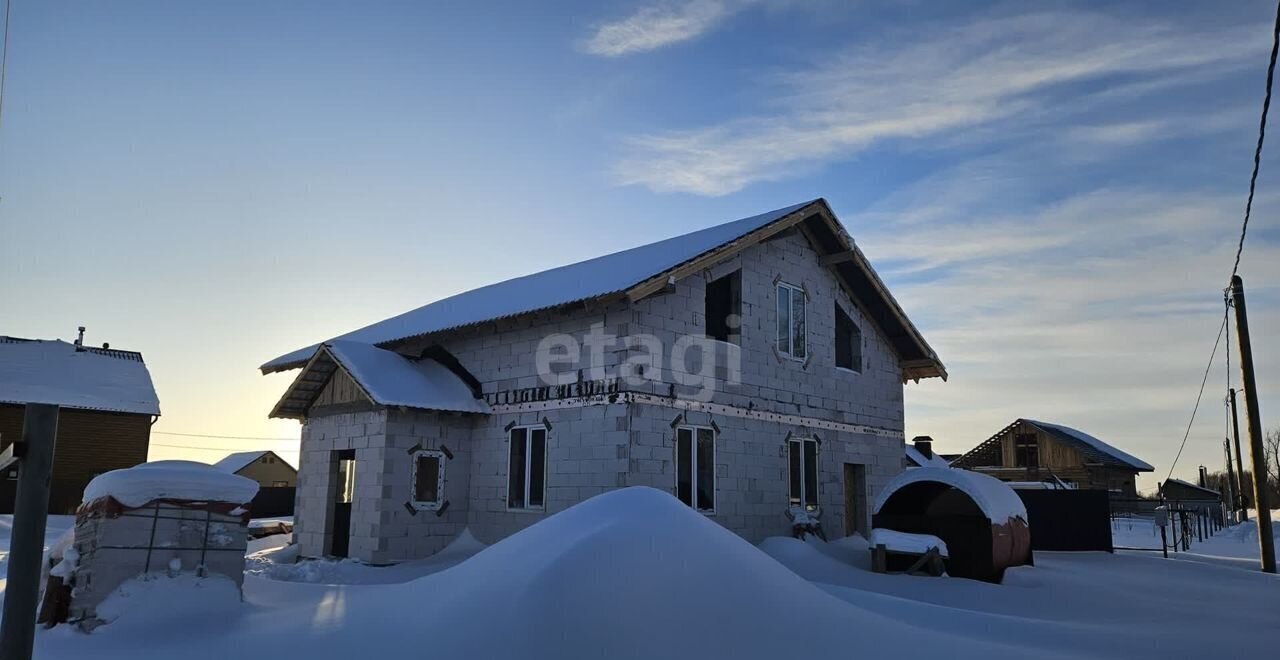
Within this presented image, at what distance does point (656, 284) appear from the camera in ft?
48.4

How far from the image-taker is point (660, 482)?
49.9 ft

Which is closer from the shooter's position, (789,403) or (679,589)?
(679,589)

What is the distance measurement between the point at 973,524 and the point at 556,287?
29.7ft

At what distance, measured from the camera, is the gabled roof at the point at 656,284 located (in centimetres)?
1566

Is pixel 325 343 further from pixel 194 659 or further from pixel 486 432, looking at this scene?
pixel 194 659

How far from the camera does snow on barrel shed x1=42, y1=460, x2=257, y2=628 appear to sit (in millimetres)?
9266

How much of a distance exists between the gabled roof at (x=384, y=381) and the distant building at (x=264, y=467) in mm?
43657

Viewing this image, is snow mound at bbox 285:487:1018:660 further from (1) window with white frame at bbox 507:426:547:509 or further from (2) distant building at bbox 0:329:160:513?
(2) distant building at bbox 0:329:160:513

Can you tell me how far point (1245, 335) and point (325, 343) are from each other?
19.1m

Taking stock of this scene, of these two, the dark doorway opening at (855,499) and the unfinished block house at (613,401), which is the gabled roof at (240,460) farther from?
the dark doorway opening at (855,499)

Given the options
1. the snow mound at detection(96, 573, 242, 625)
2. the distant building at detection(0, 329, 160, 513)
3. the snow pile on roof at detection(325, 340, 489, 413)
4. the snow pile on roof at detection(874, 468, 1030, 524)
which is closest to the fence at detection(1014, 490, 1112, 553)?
the snow pile on roof at detection(874, 468, 1030, 524)

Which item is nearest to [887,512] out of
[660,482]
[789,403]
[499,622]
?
[789,403]

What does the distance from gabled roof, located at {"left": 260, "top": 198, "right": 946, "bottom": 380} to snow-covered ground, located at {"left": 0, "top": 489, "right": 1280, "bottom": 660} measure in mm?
6416

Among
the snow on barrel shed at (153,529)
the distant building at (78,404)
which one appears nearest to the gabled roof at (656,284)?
the snow on barrel shed at (153,529)
